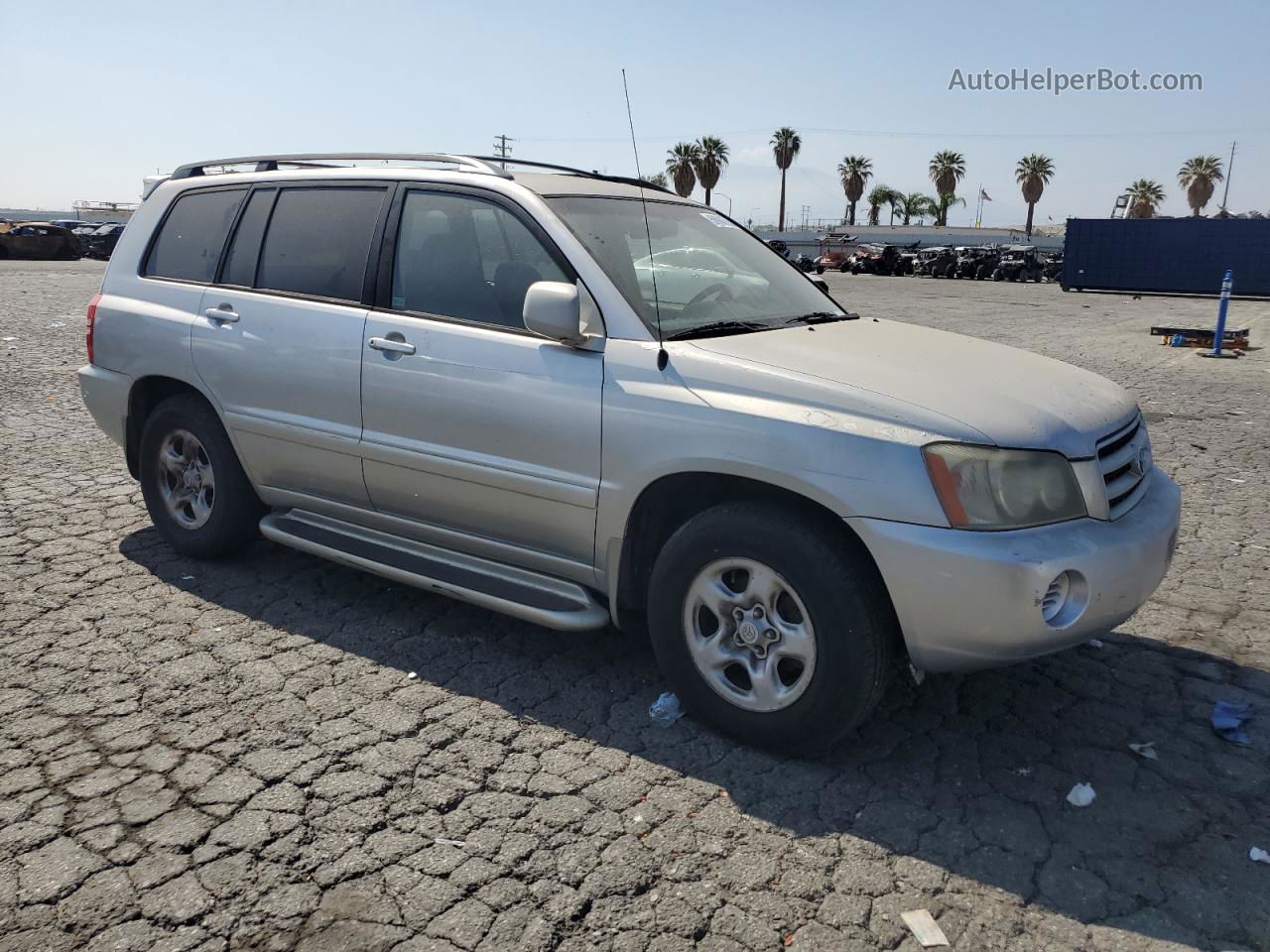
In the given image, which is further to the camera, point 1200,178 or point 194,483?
point 1200,178

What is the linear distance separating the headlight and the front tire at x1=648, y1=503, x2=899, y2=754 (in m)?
0.35

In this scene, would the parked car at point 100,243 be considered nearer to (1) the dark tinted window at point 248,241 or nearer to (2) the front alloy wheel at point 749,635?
(1) the dark tinted window at point 248,241

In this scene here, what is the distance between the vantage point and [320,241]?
433 centimetres

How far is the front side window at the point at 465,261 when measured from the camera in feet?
12.2

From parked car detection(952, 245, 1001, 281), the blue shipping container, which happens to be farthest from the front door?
parked car detection(952, 245, 1001, 281)

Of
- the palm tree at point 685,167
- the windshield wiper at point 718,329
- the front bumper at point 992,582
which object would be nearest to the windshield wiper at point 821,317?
the windshield wiper at point 718,329

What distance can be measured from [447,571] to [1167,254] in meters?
37.6

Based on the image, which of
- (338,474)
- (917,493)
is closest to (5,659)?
(338,474)

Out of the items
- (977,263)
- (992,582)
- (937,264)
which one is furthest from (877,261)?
(992,582)

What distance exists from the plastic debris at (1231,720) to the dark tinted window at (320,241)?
12.1ft

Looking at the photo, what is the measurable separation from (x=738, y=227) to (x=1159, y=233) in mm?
35912

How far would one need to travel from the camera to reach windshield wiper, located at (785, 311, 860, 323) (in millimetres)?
4004

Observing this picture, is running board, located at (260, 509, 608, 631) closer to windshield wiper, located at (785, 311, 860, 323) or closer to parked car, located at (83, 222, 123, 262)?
windshield wiper, located at (785, 311, 860, 323)

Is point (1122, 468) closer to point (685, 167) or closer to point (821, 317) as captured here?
point (821, 317)
